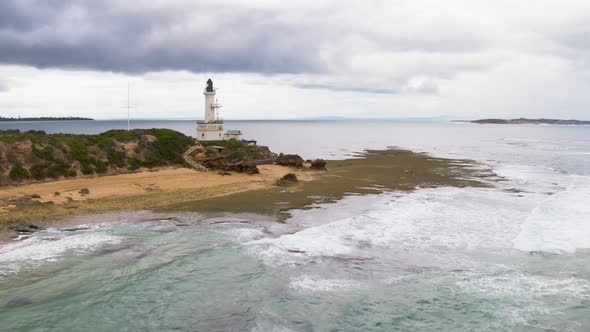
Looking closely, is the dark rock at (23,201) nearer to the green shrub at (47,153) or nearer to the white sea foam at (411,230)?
the green shrub at (47,153)

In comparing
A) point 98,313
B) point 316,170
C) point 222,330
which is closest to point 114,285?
point 98,313

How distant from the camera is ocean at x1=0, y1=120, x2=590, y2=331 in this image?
898cm

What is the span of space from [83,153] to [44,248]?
16832 millimetres

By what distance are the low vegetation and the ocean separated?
1034cm

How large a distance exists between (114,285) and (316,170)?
84.6 feet

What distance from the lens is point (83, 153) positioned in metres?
28.5

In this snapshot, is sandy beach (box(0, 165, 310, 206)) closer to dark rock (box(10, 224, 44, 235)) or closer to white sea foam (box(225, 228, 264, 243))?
dark rock (box(10, 224, 44, 235))

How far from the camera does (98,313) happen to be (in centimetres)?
915

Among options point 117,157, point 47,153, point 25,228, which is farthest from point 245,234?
point 117,157

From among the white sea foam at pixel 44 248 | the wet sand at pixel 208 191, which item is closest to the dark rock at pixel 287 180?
the wet sand at pixel 208 191

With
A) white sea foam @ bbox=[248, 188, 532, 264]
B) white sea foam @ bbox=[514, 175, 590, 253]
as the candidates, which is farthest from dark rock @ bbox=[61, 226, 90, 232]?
white sea foam @ bbox=[514, 175, 590, 253]

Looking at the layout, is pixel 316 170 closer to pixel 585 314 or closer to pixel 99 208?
pixel 99 208

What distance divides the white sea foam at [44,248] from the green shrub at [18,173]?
11.3 metres

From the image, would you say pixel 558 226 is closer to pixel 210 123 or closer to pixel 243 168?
pixel 243 168
